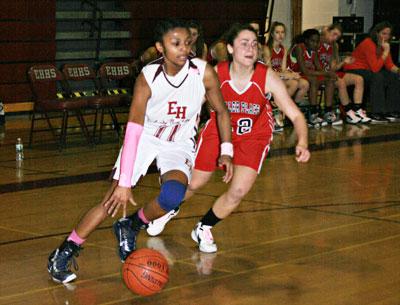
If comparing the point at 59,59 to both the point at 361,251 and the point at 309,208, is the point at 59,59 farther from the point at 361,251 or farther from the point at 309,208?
the point at 361,251

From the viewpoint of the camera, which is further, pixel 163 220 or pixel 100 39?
pixel 100 39

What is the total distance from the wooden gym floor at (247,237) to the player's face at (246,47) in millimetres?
1257

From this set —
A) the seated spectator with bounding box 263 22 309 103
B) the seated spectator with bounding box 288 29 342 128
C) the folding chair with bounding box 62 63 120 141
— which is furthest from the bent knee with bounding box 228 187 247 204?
the seated spectator with bounding box 288 29 342 128

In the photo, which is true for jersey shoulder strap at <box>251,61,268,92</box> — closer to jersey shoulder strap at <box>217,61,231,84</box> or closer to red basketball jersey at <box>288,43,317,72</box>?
jersey shoulder strap at <box>217,61,231,84</box>

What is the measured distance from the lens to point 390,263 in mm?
5809

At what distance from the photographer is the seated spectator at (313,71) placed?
1392 cm

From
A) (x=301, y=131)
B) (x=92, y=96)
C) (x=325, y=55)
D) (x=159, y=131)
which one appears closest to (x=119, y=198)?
(x=159, y=131)

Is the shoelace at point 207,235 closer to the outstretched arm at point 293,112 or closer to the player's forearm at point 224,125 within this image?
the player's forearm at point 224,125

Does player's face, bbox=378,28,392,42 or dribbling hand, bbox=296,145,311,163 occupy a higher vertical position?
player's face, bbox=378,28,392,42

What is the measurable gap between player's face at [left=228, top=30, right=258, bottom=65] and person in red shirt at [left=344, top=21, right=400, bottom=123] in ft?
28.1

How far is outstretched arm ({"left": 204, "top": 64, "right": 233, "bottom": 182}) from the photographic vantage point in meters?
5.66

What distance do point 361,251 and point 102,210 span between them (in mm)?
1810

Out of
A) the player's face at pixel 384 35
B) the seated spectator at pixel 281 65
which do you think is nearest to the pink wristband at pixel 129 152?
the seated spectator at pixel 281 65

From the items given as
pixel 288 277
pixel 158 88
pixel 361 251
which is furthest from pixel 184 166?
pixel 361 251
